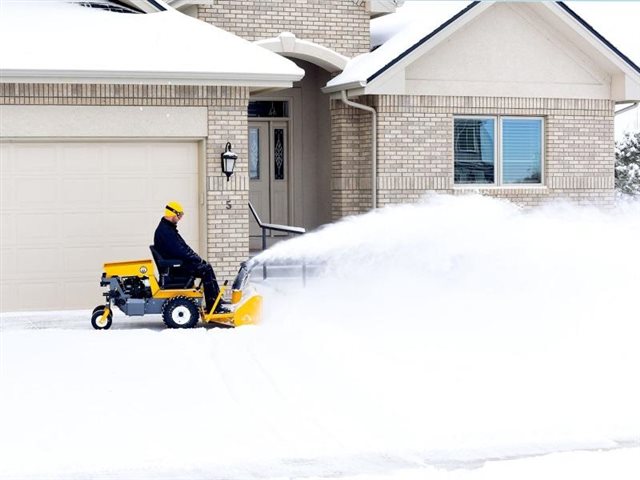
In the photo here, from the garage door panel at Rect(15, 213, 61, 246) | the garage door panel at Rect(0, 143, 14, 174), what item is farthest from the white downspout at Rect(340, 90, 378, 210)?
the garage door panel at Rect(0, 143, 14, 174)

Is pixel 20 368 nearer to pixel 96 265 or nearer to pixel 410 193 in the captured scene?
pixel 96 265

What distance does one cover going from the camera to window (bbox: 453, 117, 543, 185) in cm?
2197

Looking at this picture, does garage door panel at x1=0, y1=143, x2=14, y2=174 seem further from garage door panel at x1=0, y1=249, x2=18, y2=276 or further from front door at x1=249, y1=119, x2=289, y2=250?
front door at x1=249, y1=119, x2=289, y2=250

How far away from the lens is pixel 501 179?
22203 mm

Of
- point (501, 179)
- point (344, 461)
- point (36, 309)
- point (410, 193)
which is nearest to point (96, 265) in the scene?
point (36, 309)

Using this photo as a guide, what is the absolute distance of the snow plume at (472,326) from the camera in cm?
1141

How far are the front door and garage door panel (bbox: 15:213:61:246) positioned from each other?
5410mm

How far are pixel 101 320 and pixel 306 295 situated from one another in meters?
3.54

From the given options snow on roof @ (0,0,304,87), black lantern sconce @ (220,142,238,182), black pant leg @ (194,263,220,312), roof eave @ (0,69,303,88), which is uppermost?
snow on roof @ (0,0,304,87)

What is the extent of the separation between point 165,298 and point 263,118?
7358mm

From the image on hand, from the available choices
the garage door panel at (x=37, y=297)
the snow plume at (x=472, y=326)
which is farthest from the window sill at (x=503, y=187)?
the garage door panel at (x=37, y=297)

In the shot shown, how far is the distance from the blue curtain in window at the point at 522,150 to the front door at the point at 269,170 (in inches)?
162

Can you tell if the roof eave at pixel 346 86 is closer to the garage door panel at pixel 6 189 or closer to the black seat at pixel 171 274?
the black seat at pixel 171 274

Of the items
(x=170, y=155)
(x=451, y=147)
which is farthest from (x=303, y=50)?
(x=170, y=155)
